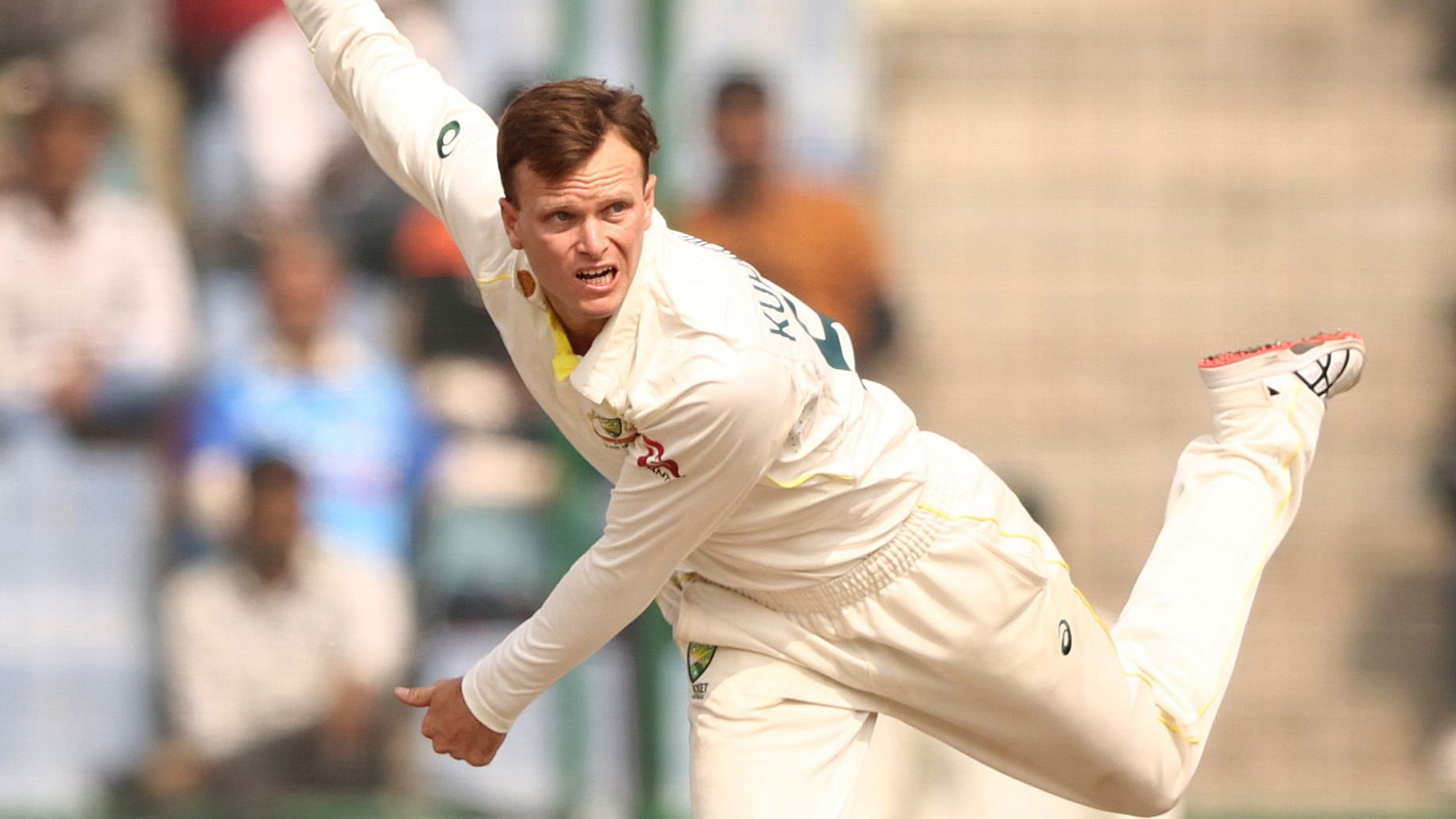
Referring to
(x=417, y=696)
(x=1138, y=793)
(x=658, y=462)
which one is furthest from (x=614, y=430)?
(x=1138, y=793)

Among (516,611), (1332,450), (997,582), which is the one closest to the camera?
(997,582)

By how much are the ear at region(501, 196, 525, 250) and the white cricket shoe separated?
1819mm

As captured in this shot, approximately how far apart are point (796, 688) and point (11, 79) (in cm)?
419

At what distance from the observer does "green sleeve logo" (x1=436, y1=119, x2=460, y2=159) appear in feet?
11.7

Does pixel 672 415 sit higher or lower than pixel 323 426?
higher

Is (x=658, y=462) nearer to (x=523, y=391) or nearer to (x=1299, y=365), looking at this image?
(x=1299, y=365)

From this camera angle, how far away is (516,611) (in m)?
6.30

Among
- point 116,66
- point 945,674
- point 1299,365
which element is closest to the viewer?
point 945,674

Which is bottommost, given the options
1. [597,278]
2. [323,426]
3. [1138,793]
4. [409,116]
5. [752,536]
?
[1138,793]

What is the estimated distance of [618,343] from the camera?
3135 mm

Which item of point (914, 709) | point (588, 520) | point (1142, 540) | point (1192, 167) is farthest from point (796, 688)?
point (1192, 167)

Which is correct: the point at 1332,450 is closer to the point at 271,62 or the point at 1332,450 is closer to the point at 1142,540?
the point at 1142,540

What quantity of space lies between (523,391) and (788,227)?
101cm

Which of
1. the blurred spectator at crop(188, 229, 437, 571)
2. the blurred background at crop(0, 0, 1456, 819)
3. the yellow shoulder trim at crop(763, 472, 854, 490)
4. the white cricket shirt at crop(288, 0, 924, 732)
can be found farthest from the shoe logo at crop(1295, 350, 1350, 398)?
the blurred spectator at crop(188, 229, 437, 571)
